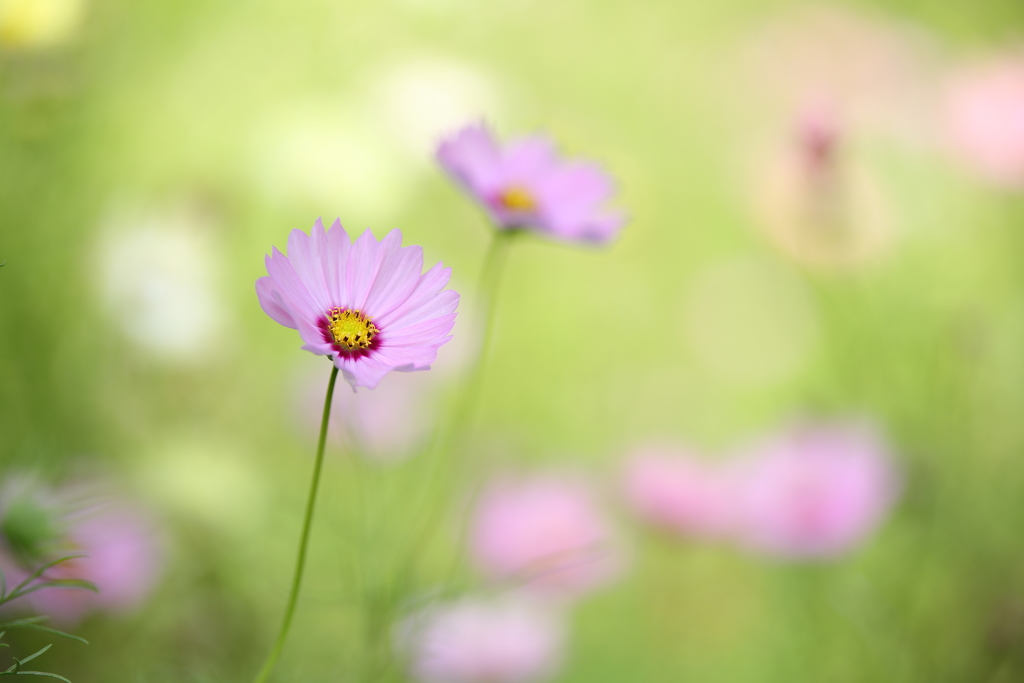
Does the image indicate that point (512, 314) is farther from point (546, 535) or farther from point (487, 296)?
point (546, 535)

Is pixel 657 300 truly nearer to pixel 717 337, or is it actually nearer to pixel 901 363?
pixel 717 337

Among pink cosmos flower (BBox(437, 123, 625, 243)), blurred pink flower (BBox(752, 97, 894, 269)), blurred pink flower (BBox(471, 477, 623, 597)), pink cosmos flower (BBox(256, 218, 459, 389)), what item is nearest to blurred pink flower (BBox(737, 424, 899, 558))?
blurred pink flower (BBox(471, 477, 623, 597))

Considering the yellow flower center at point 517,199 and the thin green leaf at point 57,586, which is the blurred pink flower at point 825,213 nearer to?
the yellow flower center at point 517,199

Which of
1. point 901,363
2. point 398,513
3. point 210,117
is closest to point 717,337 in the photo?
point 901,363

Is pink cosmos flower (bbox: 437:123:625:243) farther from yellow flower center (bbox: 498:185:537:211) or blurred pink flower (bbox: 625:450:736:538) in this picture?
blurred pink flower (bbox: 625:450:736:538)

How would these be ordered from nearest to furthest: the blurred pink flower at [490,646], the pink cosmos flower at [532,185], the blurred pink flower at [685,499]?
the pink cosmos flower at [532,185], the blurred pink flower at [490,646], the blurred pink flower at [685,499]

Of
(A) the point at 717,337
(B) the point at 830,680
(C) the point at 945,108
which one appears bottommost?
(B) the point at 830,680

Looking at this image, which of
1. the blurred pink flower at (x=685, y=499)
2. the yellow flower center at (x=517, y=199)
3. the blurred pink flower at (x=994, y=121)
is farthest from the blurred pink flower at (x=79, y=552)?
the blurred pink flower at (x=994, y=121)
